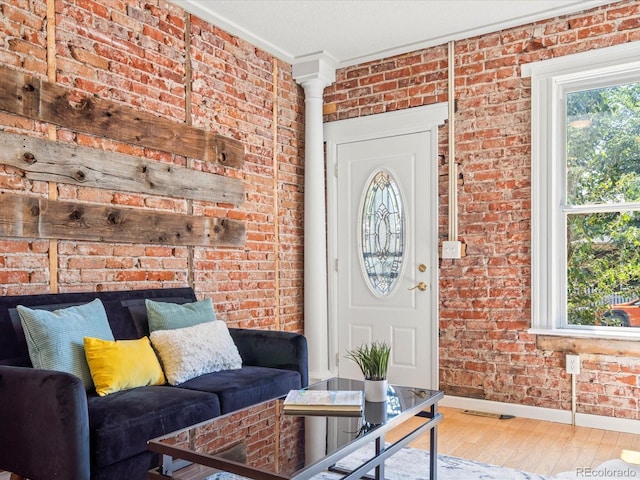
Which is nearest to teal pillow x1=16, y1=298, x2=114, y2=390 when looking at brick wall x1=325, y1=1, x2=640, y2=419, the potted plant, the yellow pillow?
the yellow pillow

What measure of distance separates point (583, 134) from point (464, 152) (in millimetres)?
815

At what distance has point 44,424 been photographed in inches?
80.4

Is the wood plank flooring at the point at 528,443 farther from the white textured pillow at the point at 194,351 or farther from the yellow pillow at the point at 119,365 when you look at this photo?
the yellow pillow at the point at 119,365

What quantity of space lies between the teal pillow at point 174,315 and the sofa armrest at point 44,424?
2.94 ft

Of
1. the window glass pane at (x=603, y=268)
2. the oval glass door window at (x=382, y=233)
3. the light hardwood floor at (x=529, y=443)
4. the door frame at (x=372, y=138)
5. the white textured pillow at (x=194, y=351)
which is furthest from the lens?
the oval glass door window at (x=382, y=233)

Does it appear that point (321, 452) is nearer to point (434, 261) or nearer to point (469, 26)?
point (434, 261)

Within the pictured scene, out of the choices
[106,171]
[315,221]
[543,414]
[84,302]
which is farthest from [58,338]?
[543,414]

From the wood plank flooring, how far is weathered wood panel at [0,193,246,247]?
180 cm

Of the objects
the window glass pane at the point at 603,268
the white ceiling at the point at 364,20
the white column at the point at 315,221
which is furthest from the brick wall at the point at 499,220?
the white column at the point at 315,221

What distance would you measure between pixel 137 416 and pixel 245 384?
0.68m

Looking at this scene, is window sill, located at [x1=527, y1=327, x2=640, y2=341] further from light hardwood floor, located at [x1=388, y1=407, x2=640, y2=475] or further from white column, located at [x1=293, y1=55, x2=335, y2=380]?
white column, located at [x1=293, y1=55, x2=335, y2=380]

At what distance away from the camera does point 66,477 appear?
200 cm

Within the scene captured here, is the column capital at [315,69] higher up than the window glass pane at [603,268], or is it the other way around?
the column capital at [315,69]

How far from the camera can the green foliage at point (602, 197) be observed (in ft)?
11.9
